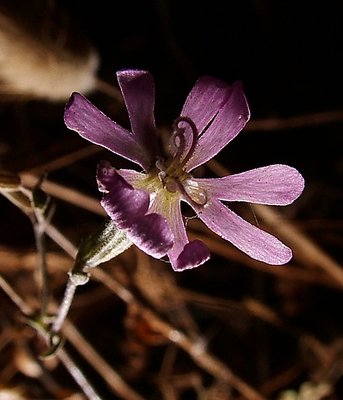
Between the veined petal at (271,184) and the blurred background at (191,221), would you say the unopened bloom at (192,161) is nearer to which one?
the veined petal at (271,184)

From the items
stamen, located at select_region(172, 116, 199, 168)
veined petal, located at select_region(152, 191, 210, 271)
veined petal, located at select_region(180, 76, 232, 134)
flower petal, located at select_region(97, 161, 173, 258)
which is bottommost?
veined petal, located at select_region(152, 191, 210, 271)

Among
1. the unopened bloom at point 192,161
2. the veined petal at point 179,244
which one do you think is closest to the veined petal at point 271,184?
the unopened bloom at point 192,161

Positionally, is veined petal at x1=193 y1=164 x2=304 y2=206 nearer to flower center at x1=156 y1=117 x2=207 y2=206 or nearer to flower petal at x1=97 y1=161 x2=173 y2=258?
flower center at x1=156 y1=117 x2=207 y2=206

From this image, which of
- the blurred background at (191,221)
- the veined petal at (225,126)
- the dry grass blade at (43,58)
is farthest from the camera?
the blurred background at (191,221)

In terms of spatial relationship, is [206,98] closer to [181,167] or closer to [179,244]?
[181,167]

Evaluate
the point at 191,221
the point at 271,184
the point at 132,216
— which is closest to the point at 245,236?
the point at 271,184

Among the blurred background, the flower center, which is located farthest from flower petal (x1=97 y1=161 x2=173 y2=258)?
the blurred background

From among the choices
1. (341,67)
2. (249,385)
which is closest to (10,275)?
(249,385)
